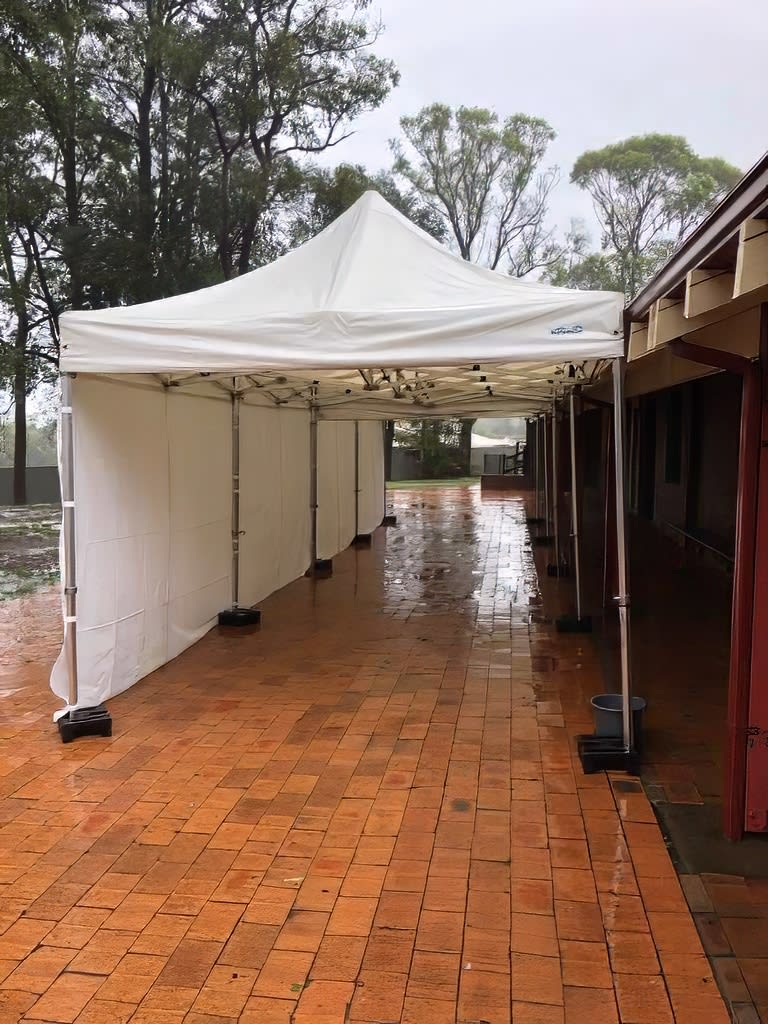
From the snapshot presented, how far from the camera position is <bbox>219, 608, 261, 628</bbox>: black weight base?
717 centimetres

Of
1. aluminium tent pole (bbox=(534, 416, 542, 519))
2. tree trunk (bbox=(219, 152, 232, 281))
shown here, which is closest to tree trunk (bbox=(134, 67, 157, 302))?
tree trunk (bbox=(219, 152, 232, 281))

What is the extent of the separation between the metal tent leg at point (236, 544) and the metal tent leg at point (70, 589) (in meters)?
2.38

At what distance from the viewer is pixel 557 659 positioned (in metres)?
6.19

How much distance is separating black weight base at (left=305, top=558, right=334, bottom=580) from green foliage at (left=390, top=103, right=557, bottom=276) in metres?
22.6

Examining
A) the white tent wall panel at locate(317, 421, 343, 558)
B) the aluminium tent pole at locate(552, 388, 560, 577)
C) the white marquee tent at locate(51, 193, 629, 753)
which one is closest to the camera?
the white marquee tent at locate(51, 193, 629, 753)

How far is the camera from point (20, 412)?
19.3m

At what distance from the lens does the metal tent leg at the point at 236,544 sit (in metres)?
6.95

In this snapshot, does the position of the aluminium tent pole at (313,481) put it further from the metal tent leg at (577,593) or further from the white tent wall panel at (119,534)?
the white tent wall panel at (119,534)

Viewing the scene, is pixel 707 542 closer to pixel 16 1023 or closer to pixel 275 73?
pixel 16 1023

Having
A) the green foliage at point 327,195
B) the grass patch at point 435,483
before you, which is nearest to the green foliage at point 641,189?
the grass patch at point 435,483

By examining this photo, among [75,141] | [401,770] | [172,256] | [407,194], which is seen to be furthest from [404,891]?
[407,194]

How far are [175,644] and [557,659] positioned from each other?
2.92 meters

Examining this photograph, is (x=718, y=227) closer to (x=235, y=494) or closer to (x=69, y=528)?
(x=69, y=528)

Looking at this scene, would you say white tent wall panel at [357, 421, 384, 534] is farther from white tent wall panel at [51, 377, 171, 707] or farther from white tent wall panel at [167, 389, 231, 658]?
white tent wall panel at [51, 377, 171, 707]
